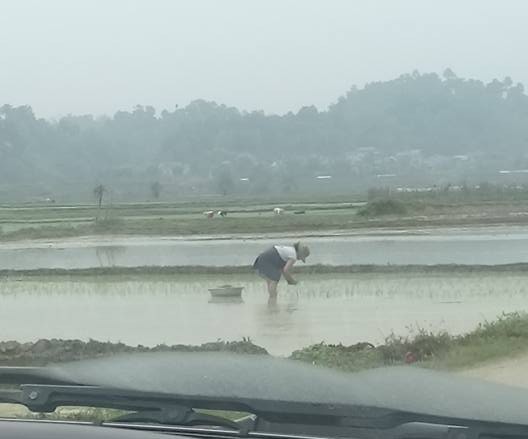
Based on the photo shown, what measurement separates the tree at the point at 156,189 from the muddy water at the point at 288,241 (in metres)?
24.5

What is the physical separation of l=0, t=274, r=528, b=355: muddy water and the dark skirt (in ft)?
1.40

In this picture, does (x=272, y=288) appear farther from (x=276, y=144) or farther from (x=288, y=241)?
(x=276, y=144)

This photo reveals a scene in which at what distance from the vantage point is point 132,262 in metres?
23.0

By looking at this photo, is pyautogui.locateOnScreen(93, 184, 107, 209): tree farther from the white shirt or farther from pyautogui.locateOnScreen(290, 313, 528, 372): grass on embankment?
pyautogui.locateOnScreen(290, 313, 528, 372): grass on embankment

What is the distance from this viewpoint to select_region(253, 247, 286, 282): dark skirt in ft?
51.1

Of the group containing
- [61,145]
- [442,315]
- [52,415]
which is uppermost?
[61,145]

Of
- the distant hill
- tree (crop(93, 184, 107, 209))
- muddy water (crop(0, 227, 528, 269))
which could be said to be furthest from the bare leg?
the distant hill

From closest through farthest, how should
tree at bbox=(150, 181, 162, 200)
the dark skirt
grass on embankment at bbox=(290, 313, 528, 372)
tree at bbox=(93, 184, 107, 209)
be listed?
grass on embankment at bbox=(290, 313, 528, 372) < the dark skirt < tree at bbox=(93, 184, 107, 209) < tree at bbox=(150, 181, 162, 200)

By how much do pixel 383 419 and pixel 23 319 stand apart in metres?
12.1

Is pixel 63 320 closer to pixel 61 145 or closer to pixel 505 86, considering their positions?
pixel 61 145

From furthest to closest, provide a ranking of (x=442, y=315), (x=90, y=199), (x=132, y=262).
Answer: (x=90, y=199) < (x=132, y=262) < (x=442, y=315)

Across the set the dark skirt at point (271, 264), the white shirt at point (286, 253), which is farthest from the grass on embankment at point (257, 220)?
the dark skirt at point (271, 264)

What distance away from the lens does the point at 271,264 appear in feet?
51.4

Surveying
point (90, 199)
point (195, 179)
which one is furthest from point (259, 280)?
point (195, 179)
